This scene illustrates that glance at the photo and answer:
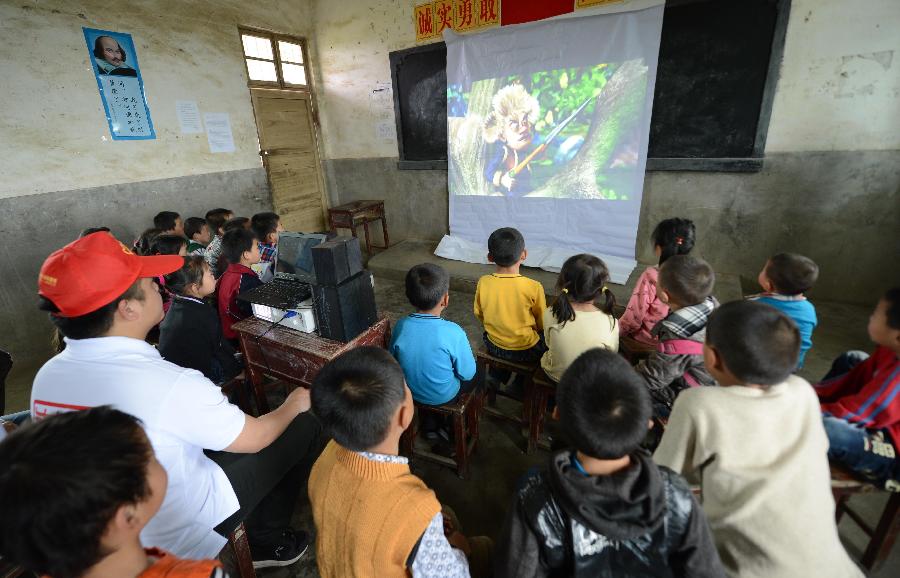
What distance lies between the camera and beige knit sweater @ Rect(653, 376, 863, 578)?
3.08 feet

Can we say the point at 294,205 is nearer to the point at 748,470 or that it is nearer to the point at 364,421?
the point at 364,421

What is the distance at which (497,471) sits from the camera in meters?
1.92

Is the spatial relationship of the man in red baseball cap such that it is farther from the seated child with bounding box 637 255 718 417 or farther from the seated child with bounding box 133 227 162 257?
the seated child with bounding box 133 227 162 257

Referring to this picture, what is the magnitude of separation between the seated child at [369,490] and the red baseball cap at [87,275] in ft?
2.22

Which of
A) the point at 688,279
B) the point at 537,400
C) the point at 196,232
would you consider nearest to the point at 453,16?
the point at 196,232

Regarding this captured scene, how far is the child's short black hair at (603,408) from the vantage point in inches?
30.6

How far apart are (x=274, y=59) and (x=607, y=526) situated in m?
5.78

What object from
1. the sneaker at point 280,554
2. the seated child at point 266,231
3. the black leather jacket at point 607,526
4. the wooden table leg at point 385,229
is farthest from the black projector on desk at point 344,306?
the wooden table leg at point 385,229

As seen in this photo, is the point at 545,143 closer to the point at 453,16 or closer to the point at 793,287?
the point at 453,16

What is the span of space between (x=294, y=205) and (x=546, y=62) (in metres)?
3.55

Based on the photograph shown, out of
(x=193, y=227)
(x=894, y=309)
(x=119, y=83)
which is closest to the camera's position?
(x=894, y=309)

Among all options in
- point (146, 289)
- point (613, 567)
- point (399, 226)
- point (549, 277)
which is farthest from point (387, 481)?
point (399, 226)

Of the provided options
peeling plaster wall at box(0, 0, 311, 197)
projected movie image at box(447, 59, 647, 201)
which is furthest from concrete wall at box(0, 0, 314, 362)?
projected movie image at box(447, 59, 647, 201)

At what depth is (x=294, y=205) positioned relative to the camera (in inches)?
210
